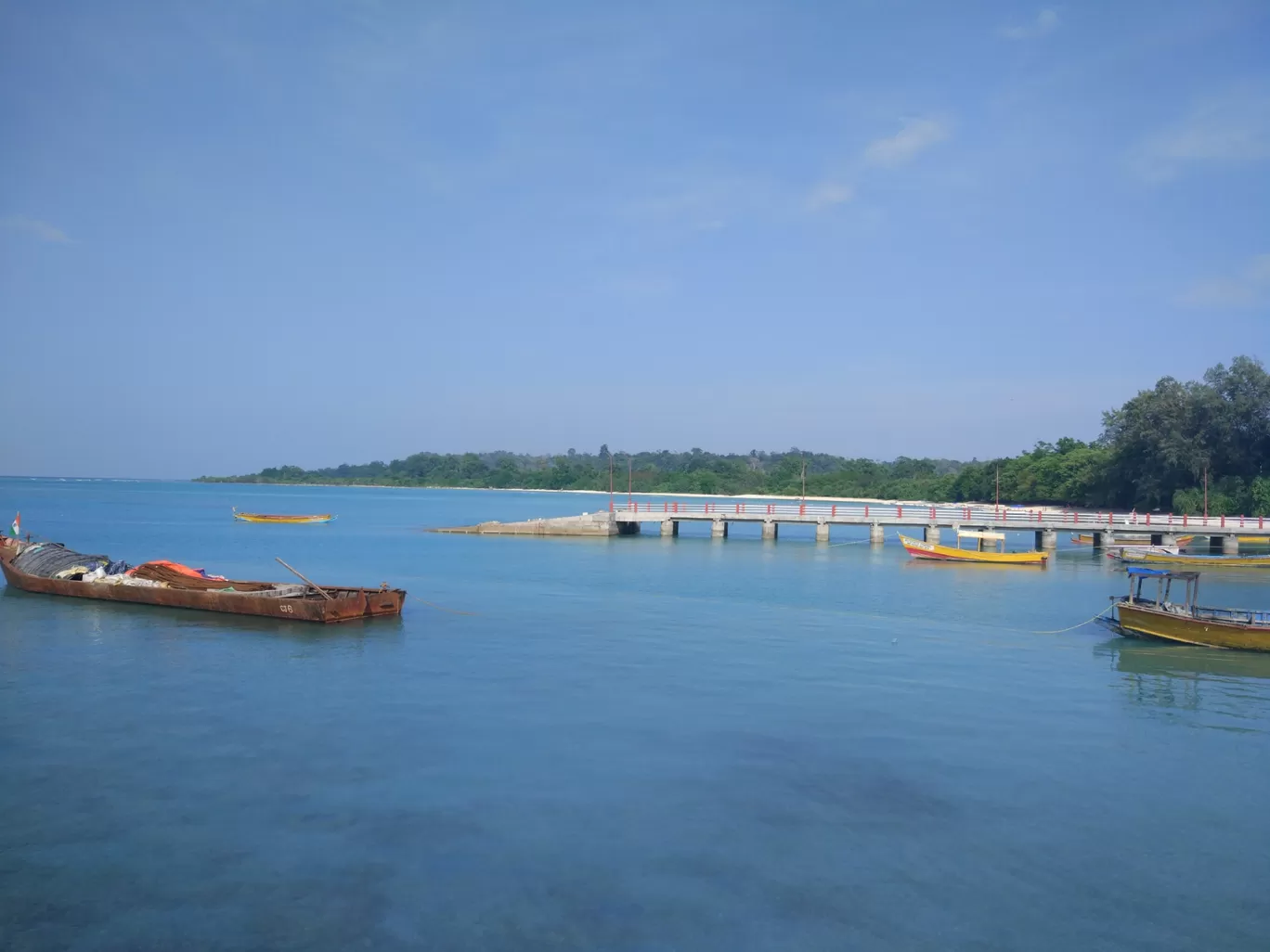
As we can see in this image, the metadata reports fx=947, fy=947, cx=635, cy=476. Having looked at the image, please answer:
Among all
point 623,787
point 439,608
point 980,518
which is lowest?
point 623,787

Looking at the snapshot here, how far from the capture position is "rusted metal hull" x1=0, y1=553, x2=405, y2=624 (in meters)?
24.4

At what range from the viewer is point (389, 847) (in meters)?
10.3

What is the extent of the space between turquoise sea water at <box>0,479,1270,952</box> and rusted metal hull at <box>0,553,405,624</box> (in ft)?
1.66

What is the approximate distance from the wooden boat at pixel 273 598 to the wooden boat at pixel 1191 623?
19100 millimetres

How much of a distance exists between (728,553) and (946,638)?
24.3 meters

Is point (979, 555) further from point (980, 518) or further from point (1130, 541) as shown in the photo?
point (1130, 541)

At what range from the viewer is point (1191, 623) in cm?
2258

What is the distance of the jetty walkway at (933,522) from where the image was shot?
51.8 metres

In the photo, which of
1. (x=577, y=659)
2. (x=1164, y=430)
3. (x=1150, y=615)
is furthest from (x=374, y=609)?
(x=1164, y=430)

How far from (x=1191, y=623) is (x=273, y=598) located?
74.5ft

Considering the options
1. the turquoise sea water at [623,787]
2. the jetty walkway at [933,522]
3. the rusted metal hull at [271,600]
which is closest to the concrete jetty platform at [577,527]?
the jetty walkway at [933,522]

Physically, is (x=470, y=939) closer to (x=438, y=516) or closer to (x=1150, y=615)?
(x=1150, y=615)

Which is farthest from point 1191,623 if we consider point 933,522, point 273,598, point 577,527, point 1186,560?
point 577,527

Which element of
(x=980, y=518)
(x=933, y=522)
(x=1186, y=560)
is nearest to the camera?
(x=1186, y=560)
